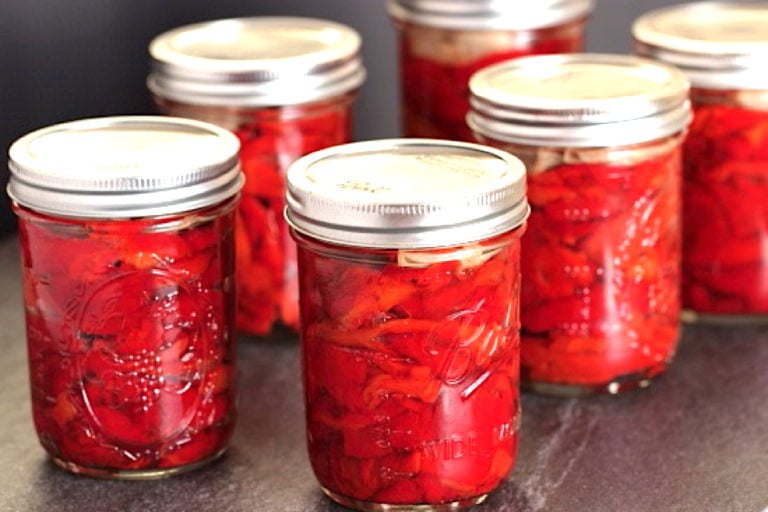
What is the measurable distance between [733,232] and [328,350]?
47 centimetres

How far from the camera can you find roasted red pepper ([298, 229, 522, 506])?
0.98 metres

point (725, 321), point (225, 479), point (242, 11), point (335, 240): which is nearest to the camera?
point (335, 240)

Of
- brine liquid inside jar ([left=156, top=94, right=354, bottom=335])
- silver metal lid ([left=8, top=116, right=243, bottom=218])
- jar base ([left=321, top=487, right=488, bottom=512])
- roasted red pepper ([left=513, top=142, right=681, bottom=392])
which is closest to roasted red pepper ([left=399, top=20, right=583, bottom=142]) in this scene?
brine liquid inside jar ([left=156, top=94, right=354, bottom=335])

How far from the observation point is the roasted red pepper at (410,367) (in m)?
0.98

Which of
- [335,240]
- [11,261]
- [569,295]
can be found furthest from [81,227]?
[11,261]

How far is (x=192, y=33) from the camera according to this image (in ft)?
4.55

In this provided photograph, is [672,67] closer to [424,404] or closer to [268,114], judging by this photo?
[268,114]

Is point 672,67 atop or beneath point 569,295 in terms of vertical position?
atop

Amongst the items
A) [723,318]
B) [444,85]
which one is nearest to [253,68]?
[444,85]

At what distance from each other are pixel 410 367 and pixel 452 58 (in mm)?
476

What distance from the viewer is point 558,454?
114 cm

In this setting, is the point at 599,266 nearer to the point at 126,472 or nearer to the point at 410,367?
the point at 410,367

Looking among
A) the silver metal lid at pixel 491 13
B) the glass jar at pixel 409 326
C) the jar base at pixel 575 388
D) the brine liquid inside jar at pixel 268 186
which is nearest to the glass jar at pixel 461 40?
the silver metal lid at pixel 491 13

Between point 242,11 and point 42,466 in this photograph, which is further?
point 242,11
